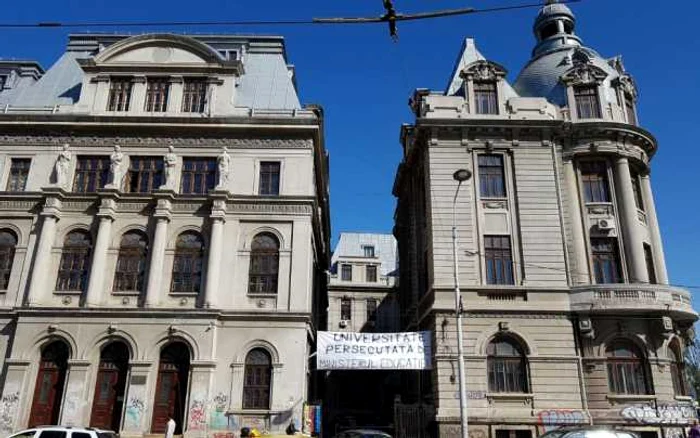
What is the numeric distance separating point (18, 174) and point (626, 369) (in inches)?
1367

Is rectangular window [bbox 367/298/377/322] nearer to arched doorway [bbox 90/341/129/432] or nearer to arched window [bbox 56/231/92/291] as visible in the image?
arched doorway [bbox 90/341/129/432]

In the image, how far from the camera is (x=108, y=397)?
26.0m

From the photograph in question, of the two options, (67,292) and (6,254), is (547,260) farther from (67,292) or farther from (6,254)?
(6,254)

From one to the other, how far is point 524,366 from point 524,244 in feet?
21.2

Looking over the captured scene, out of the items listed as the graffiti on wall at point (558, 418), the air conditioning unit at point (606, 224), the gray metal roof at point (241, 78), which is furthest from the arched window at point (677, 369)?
the gray metal roof at point (241, 78)

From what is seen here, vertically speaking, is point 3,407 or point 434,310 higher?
point 434,310

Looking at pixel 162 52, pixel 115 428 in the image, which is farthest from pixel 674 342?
pixel 162 52

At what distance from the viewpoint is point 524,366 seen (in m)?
26.8

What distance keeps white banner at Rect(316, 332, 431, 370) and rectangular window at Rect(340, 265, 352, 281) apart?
35914 millimetres

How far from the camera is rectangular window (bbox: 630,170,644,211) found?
31047 millimetres

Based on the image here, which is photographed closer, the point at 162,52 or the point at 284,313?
the point at 284,313

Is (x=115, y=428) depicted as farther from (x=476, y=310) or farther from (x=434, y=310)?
(x=476, y=310)

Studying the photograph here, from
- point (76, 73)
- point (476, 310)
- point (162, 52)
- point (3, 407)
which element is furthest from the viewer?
point (76, 73)

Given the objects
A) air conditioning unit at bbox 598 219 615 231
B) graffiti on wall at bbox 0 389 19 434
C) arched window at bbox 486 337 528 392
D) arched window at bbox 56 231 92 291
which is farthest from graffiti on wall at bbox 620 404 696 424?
graffiti on wall at bbox 0 389 19 434
